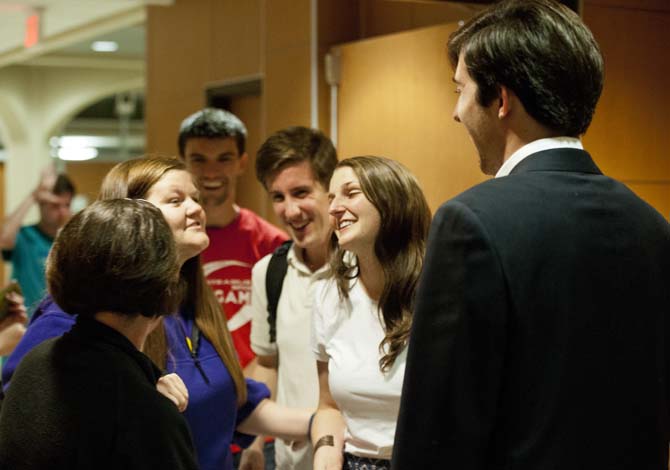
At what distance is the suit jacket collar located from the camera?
1294 millimetres

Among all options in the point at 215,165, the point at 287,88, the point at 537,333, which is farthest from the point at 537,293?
Result: the point at 287,88

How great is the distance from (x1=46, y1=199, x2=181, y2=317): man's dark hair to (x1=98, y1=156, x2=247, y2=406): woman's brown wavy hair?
1.85ft

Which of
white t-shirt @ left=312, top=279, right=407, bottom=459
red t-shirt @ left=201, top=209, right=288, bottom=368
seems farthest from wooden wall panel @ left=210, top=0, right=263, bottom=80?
white t-shirt @ left=312, top=279, right=407, bottom=459

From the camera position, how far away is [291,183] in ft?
9.15

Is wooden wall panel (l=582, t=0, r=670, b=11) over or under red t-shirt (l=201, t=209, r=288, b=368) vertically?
over

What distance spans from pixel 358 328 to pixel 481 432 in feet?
3.29

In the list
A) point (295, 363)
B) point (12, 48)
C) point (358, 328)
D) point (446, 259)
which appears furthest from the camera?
point (12, 48)

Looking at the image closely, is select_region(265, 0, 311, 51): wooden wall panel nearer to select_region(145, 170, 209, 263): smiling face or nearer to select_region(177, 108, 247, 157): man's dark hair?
select_region(177, 108, 247, 157): man's dark hair

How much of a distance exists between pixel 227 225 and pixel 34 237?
2.00m

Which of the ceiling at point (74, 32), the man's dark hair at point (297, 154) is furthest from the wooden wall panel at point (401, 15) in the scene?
the ceiling at point (74, 32)

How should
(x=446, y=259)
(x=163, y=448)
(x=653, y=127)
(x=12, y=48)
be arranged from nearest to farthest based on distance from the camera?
1. (x=446, y=259)
2. (x=163, y=448)
3. (x=653, y=127)
4. (x=12, y=48)

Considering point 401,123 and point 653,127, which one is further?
point 401,123

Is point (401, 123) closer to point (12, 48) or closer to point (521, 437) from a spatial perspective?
point (521, 437)

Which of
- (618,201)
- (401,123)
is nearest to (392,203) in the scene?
(618,201)
